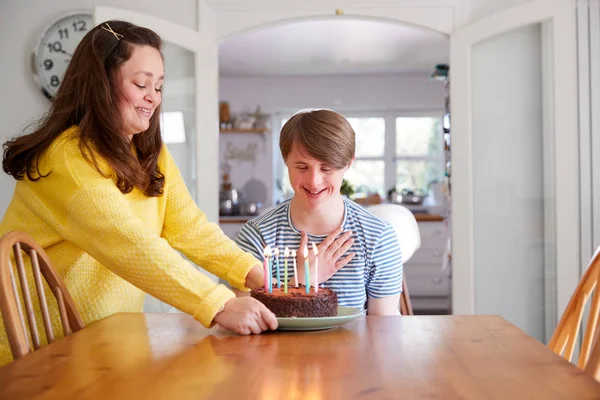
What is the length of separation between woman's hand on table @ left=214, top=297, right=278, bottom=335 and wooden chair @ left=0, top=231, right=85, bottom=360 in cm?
34

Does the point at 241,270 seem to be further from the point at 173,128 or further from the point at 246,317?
the point at 173,128

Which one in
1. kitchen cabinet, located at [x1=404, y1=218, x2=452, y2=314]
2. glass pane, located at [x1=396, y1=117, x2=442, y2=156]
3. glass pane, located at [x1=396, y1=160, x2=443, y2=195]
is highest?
glass pane, located at [x1=396, y1=117, x2=442, y2=156]

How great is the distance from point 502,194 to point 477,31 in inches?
33.6

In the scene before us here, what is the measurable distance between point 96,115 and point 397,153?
696cm

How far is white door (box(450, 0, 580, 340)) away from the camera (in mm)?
3824

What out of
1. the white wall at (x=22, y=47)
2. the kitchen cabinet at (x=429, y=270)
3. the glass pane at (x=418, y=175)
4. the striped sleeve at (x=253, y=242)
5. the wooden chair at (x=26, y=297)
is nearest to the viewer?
the wooden chair at (x=26, y=297)

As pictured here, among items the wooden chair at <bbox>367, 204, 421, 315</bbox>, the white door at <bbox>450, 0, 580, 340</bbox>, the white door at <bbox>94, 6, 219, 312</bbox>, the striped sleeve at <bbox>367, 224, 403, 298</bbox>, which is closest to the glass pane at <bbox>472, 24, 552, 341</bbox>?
the white door at <bbox>450, 0, 580, 340</bbox>

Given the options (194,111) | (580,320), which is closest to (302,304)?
(580,320)

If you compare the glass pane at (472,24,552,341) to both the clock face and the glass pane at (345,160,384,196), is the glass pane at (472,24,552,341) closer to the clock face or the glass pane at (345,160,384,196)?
the clock face

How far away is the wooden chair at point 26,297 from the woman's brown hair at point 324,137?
2.33ft

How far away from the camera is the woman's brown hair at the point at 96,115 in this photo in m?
1.56

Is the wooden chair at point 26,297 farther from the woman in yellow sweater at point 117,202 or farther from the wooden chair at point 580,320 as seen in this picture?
the wooden chair at point 580,320

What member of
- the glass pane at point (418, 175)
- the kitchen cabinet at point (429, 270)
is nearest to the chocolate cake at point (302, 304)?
the kitchen cabinet at point (429, 270)

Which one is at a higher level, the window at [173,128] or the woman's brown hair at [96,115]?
the window at [173,128]
